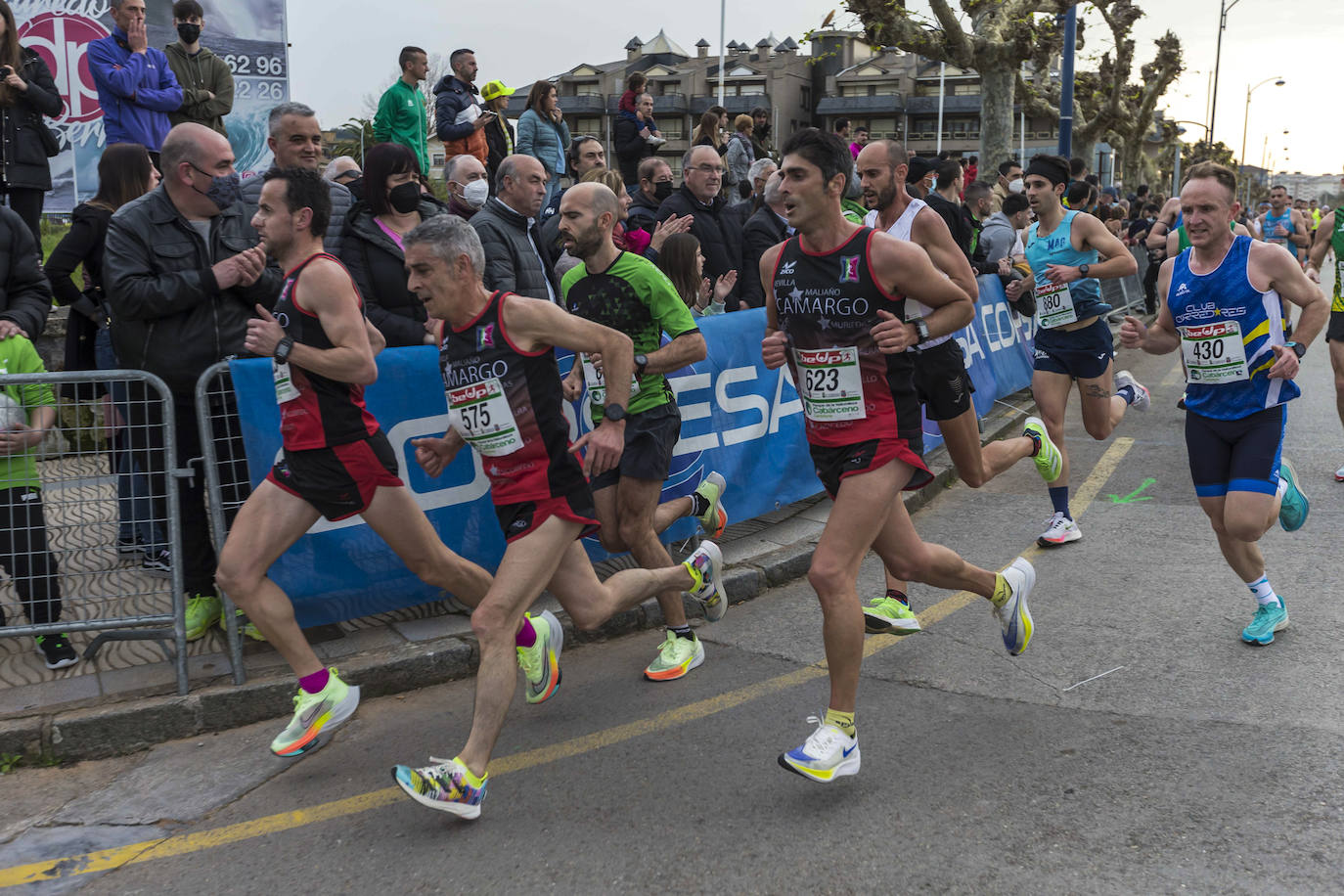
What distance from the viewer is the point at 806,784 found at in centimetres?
374

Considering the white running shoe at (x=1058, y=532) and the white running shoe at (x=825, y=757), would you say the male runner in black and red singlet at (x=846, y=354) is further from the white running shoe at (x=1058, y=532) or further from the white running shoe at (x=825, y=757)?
the white running shoe at (x=1058, y=532)

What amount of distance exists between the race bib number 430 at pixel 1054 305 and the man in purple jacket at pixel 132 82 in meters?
6.32

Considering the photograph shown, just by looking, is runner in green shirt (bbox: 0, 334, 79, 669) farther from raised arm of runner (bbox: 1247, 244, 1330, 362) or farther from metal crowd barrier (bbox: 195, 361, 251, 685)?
raised arm of runner (bbox: 1247, 244, 1330, 362)

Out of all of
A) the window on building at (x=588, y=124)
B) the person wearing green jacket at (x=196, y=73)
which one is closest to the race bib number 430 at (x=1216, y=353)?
the person wearing green jacket at (x=196, y=73)

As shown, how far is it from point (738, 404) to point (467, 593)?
104 inches

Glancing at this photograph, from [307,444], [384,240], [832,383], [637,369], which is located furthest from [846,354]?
[384,240]

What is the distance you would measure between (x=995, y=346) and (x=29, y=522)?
830 centimetres

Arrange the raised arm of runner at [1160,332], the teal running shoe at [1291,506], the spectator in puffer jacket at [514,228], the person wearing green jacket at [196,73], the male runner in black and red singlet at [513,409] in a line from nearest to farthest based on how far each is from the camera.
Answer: the male runner in black and red singlet at [513,409], the teal running shoe at [1291,506], the raised arm of runner at [1160,332], the spectator in puffer jacket at [514,228], the person wearing green jacket at [196,73]

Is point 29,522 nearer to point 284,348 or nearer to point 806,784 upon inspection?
point 284,348

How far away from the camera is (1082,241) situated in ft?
23.1

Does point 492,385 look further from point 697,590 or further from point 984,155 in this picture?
point 984,155

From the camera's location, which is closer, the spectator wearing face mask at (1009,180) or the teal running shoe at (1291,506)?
the teal running shoe at (1291,506)

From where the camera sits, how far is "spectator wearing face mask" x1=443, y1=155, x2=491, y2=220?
6.44 m

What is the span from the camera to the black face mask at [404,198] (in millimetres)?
5453
